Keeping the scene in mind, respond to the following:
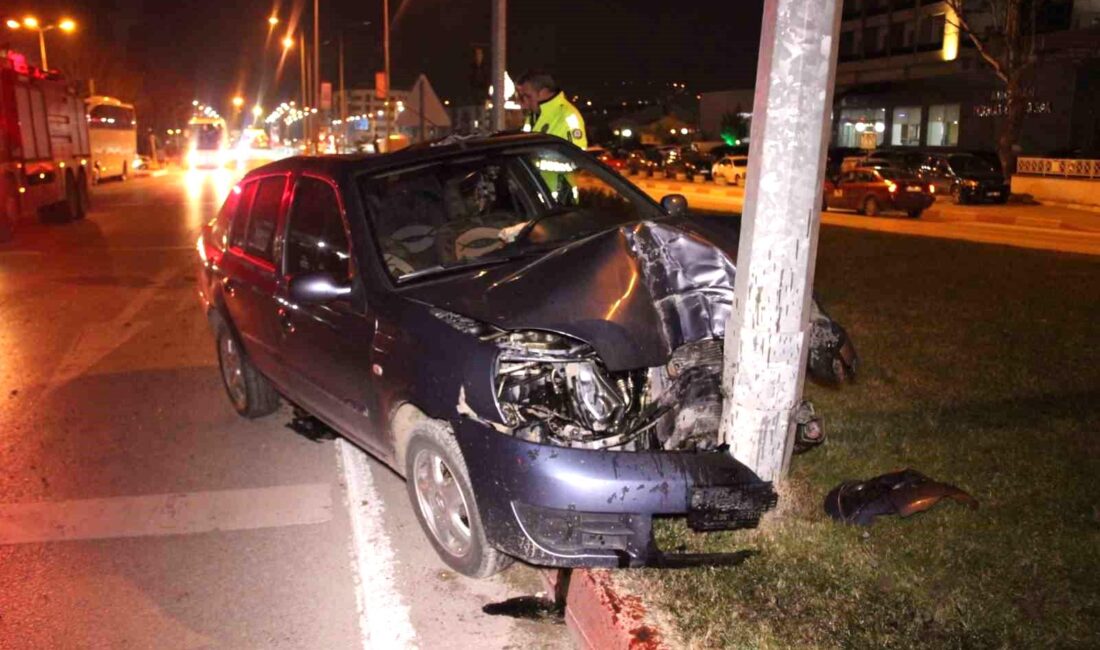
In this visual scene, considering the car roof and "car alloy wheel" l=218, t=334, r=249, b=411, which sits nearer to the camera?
→ the car roof

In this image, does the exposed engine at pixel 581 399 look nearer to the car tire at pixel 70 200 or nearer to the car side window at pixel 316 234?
the car side window at pixel 316 234

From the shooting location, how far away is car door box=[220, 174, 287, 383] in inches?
228

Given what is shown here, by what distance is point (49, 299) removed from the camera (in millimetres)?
11734

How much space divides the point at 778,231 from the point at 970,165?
27.9 metres

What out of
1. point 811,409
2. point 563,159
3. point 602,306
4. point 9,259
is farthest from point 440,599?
point 9,259

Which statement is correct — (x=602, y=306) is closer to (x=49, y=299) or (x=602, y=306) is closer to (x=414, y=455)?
(x=414, y=455)

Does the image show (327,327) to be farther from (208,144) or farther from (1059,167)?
(208,144)

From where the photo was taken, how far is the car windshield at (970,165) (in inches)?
1123

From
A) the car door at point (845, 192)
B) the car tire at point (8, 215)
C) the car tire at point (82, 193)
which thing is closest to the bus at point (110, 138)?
the car tire at point (82, 193)

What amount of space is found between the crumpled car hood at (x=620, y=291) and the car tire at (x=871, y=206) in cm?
2091

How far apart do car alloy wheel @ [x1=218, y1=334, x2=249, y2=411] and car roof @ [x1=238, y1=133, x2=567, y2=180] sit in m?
1.49

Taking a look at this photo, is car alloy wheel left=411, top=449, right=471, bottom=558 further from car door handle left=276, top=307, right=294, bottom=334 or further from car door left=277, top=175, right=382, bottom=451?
car door handle left=276, top=307, right=294, bottom=334

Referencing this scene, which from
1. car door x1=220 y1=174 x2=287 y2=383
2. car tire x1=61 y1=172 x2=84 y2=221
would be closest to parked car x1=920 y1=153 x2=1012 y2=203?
car tire x1=61 y1=172 x2=84 y2=221

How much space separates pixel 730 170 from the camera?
39.2 metres
